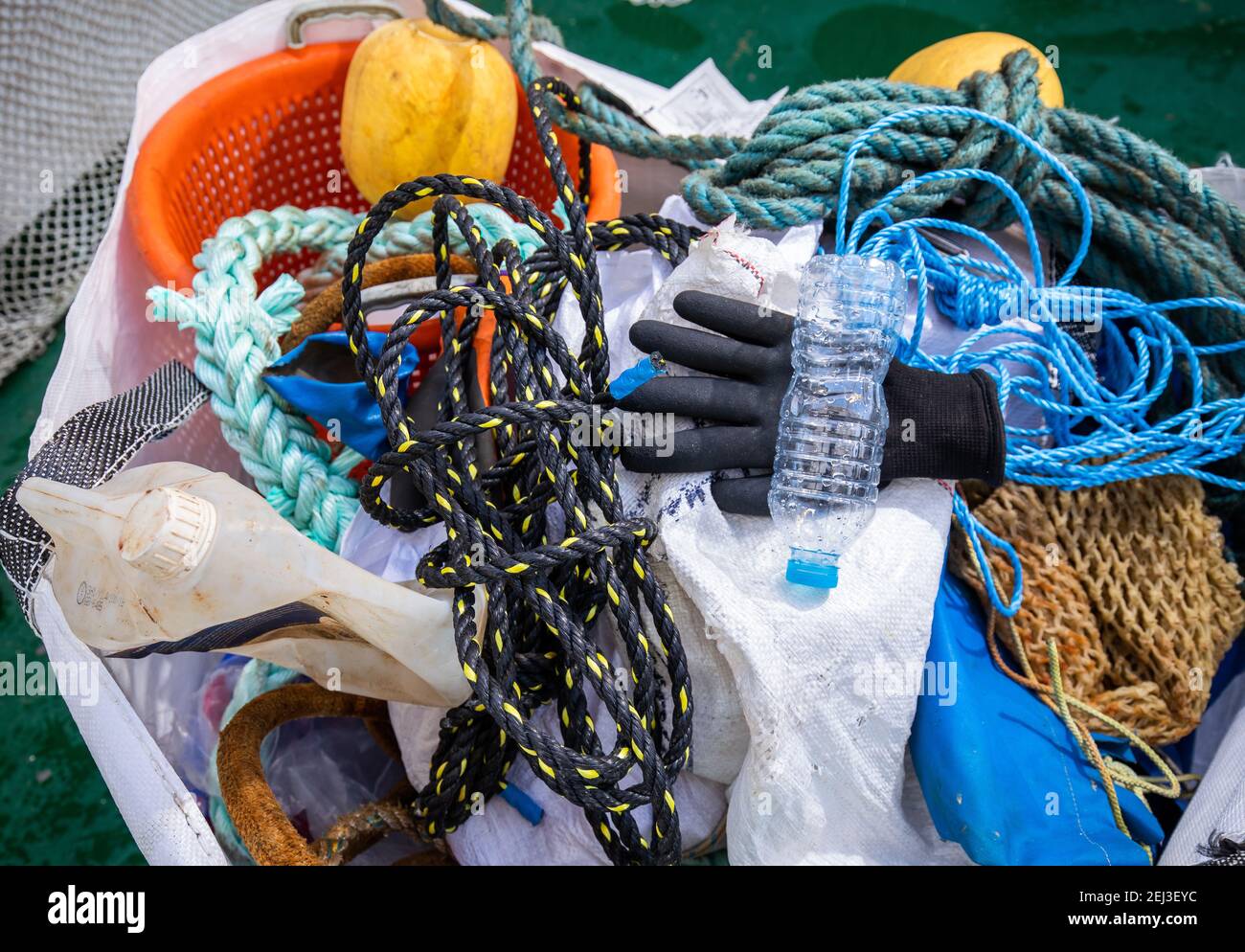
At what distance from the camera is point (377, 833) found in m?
1.00

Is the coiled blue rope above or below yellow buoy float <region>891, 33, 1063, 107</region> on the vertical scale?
below

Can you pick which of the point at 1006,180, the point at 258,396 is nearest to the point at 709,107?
the point at 1006,180

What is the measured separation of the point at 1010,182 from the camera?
3.55 ft

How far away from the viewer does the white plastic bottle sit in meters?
0.73

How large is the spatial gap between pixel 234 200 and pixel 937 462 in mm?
1039

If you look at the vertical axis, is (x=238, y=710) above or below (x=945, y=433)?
below

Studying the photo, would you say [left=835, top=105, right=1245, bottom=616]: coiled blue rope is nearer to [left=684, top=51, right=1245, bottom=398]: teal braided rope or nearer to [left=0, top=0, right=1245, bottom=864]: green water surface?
[left=684, top=51, right=1245, bottom=398]: teal braided rope

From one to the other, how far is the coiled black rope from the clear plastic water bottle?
14cm

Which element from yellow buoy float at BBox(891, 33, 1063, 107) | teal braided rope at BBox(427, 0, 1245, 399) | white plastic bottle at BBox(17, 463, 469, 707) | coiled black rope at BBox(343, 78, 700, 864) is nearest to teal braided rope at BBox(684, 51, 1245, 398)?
teal braided rope at BBox(427, 0, 1245, 399)

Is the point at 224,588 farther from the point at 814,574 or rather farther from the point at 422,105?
the point at 422,105

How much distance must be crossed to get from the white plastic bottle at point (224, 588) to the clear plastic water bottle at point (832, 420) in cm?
32

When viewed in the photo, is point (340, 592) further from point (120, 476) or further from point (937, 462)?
point (937, 462)

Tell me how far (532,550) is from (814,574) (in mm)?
240

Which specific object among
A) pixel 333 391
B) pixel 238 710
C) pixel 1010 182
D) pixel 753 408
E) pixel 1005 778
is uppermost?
pixel 1010 182
